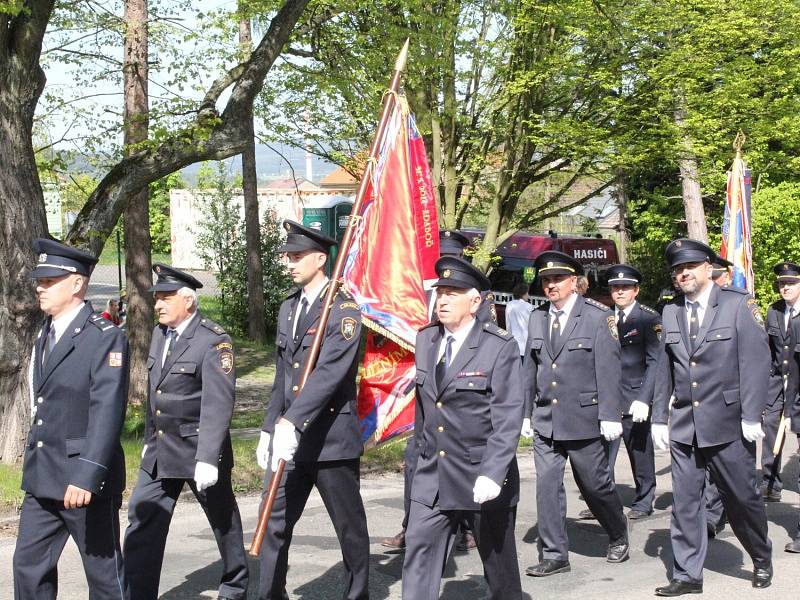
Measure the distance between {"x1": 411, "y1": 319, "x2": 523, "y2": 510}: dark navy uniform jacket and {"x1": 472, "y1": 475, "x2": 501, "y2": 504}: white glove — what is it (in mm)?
120

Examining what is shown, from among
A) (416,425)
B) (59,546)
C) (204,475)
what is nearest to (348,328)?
(416,425)

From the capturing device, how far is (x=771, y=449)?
960cm

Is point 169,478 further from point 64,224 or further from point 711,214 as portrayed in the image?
point 711,214

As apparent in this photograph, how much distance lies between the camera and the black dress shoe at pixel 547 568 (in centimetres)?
691

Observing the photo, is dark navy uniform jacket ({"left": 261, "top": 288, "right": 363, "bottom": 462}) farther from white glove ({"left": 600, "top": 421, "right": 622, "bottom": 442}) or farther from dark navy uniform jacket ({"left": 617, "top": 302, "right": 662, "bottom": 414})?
dark navy uniform jacket ({"left": 617, "top": 302, "right": 662, "bottom": 414})

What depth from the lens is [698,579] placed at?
650 cm

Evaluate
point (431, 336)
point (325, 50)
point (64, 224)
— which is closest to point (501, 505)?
point (431, 336)

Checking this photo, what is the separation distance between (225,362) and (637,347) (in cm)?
427

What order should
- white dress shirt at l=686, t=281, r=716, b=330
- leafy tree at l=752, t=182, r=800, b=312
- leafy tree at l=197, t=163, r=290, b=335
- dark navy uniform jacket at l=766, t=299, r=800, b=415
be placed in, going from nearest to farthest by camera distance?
1. white dress shirt at l=686, t=281, r=716, b=330
2. dark navy uniform jacket at l=766, t=299, r=800, b=415
3. leafy tree at l=752, t=182, r=800, b=312
4. leafy tree at l=197, t=163, r=290, b=335

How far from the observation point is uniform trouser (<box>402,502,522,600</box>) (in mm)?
5207

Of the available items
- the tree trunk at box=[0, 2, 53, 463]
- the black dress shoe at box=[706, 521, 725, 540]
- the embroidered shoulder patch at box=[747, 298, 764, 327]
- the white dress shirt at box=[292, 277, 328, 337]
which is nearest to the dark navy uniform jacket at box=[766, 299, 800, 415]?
the embroidered shoulder patch at box=[747, 298, 764, 327]

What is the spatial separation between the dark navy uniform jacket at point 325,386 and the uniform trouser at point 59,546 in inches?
43.8

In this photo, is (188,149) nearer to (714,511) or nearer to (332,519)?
(332,519)

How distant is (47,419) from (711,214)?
24.2 meters
